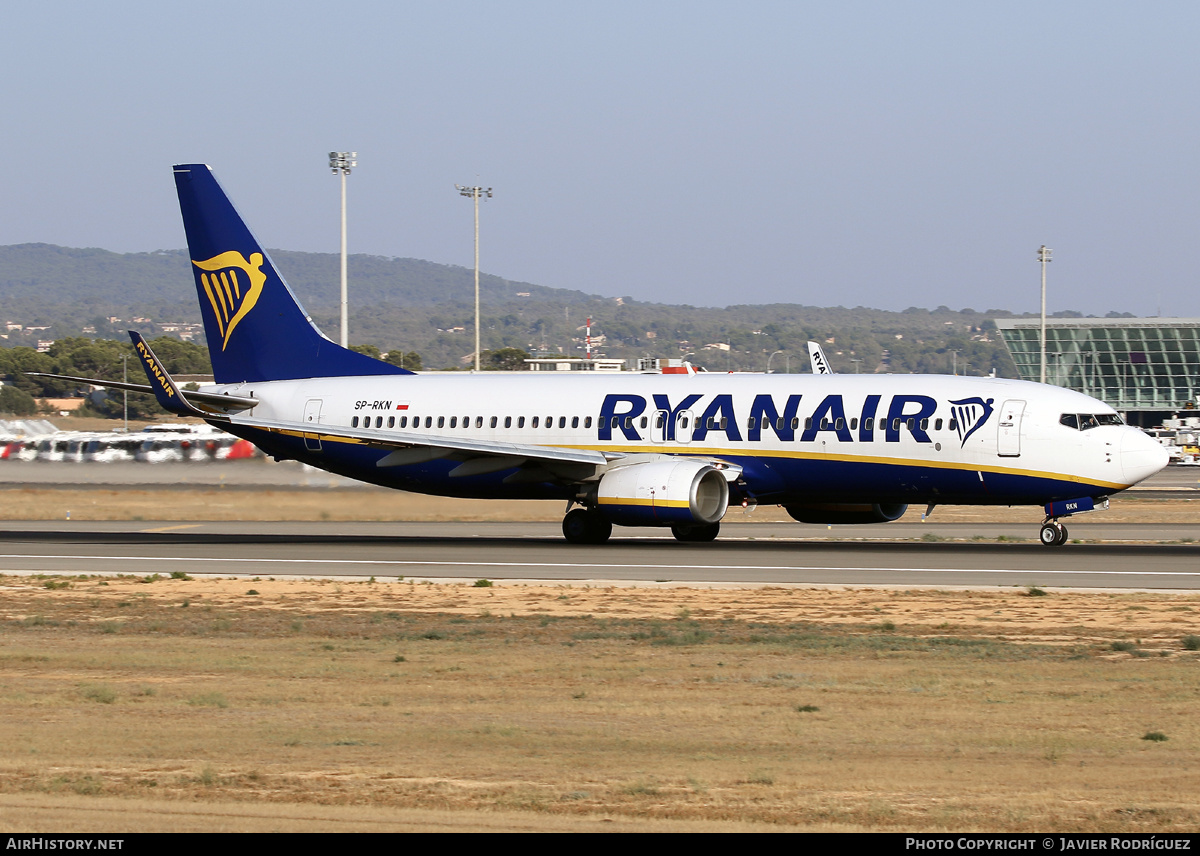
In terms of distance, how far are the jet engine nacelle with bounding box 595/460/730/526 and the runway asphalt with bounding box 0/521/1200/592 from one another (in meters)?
0.80

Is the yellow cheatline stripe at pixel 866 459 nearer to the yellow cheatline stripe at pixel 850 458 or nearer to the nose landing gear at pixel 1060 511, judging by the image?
the yellow cheatline stripe at pixel 850 458

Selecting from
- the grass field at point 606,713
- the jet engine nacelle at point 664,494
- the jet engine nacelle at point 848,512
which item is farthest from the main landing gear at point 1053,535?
the grass field at point 606,713

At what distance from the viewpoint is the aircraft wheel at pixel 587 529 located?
110 feet

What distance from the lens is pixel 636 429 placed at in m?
33.4

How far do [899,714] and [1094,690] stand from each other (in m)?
2.57

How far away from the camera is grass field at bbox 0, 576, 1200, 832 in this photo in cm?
944

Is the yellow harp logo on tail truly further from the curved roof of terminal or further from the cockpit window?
the curved roof of terminal

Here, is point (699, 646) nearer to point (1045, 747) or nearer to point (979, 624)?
point (979, 624)

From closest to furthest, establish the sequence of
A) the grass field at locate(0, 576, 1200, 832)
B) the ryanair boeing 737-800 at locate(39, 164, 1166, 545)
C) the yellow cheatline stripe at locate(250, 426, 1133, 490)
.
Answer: the grass field at locate(0, 576, 1200, 832)
the yellow cheatline stripe at locate(250, 426, 1133, 490)
the ryanair boeing 737-800 at locate(39, 164, 1166, 545)

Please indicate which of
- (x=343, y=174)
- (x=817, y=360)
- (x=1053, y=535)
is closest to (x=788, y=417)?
(x=1053, y=535)

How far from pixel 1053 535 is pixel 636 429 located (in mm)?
9688

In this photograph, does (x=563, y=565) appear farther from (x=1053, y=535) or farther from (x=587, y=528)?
(x=1053, y=535)

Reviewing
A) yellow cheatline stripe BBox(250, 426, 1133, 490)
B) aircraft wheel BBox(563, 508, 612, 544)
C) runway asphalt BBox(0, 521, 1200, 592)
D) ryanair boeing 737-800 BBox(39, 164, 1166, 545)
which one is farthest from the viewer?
aircraft wheel BBox(563, 508, 612, 544)

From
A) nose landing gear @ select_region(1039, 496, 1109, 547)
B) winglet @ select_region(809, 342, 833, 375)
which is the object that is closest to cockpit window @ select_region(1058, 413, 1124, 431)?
nose landing gear @ select_region(1039, 496, 1109, 547)
